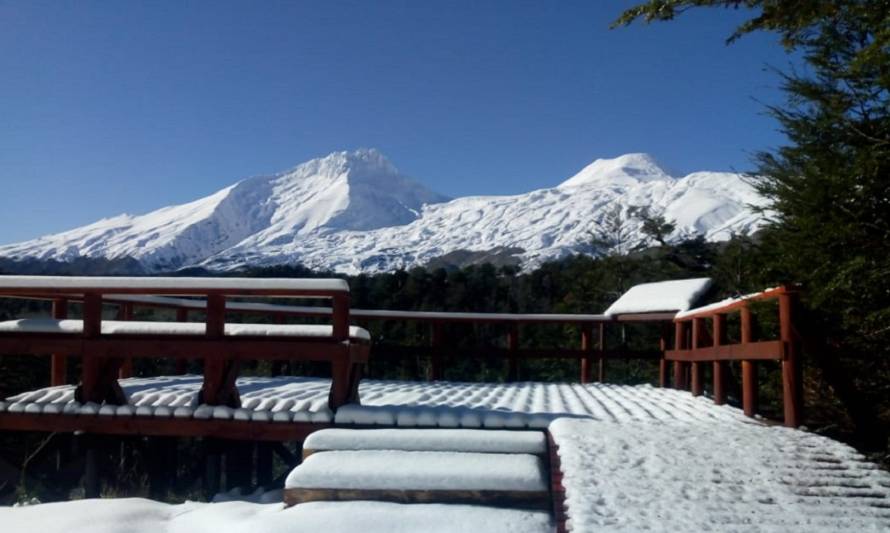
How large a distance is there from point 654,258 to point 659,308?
9.83 m

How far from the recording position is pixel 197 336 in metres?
5.16

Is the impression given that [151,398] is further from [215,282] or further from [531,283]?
[531,283]

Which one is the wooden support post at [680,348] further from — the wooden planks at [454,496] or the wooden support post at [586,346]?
the wooden planks at [454,496]

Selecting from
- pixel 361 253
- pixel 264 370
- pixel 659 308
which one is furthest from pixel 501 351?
pixel 361 253

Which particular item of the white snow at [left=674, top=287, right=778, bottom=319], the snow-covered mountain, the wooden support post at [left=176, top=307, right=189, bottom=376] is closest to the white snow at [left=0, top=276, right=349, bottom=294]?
the white snow at [left=674, top=287, right=778, bottom=319]

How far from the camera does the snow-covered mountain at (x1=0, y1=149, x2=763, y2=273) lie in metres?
85.1

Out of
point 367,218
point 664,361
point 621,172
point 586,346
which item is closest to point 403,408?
point 664,361

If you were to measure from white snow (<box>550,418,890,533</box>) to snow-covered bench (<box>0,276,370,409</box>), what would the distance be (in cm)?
157

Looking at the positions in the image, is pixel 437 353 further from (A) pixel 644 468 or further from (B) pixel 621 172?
(B) pixel 621 172

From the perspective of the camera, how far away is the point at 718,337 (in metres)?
5.98

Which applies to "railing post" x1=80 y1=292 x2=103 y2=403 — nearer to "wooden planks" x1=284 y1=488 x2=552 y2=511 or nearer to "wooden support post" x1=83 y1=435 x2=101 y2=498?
"wooden support post" x1=83 y1=435 x2=101 y2=498

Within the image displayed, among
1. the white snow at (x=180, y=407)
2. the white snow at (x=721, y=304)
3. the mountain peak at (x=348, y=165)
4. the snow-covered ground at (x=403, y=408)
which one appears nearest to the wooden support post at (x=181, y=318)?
the snow-covered ground at (x=403, y=408)

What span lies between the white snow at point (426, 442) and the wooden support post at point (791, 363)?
5.02 ft

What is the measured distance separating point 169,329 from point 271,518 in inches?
92.5
